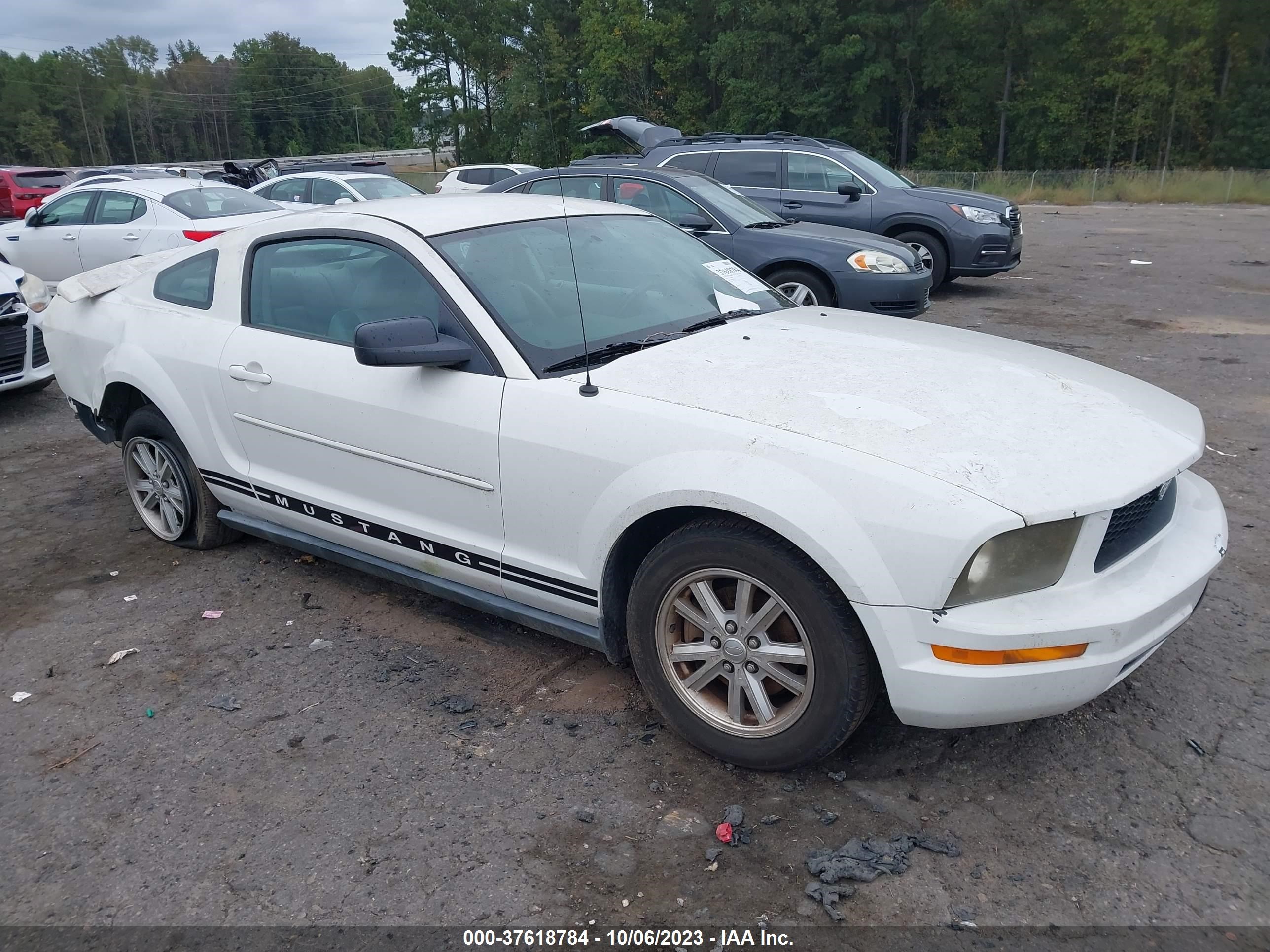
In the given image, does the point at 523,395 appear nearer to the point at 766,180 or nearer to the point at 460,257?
the point at 460,257

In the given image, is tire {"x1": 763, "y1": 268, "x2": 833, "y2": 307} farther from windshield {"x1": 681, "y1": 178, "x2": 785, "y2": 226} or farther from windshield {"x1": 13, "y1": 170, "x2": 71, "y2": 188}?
windshield {"x1": 13, "y1": 170, "x2": 71, "y2": 188}

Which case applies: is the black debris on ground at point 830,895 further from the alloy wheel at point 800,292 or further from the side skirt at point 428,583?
the alloy wheel at point 800,292

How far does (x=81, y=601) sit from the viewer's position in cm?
433

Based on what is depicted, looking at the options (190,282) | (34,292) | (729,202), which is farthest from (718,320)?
(34,292)

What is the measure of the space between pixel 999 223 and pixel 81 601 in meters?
10.9

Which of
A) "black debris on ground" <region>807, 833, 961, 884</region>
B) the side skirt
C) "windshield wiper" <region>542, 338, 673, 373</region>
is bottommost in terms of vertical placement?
"black debris on ground" <region>807, 833, 961, 884</region>

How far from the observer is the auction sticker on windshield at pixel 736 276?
4.23 meters

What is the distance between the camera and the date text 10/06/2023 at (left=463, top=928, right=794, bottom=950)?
234cm

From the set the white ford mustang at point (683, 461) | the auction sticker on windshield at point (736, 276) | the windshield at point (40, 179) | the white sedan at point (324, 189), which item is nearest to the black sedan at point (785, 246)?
the auction sticker on windshield at point (736, 276)

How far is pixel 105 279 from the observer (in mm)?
4945

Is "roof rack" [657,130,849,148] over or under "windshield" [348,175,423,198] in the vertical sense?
over

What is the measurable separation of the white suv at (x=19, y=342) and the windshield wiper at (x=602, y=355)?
564cm

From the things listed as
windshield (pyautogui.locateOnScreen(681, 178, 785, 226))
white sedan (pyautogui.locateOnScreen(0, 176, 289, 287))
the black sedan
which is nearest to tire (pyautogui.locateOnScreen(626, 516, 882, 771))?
the black sedan

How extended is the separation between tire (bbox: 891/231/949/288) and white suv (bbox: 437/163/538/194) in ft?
32.7
